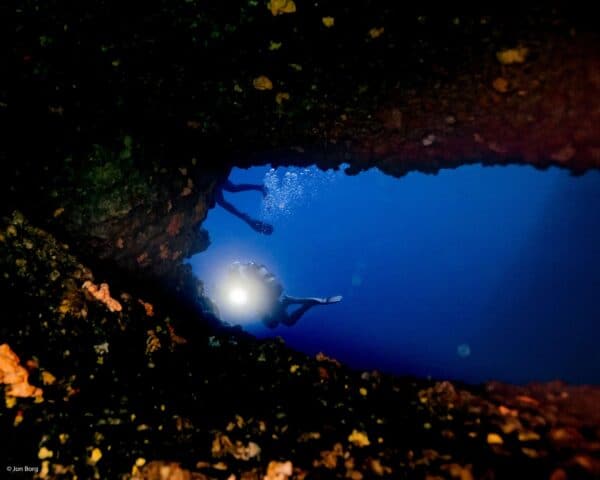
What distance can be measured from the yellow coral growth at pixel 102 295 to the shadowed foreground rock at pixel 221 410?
0.01 m

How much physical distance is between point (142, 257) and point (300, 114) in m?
2.66

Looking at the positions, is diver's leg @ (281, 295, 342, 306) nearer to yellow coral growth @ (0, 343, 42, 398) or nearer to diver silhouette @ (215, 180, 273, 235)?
diver silhouette @ (215, 180, 273, 235)

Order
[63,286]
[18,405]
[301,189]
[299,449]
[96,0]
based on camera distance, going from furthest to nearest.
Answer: [301,189], [63,286], [96,0], [18,405], [299,449]

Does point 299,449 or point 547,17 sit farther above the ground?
point 547,17

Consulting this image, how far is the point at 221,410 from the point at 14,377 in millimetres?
1477

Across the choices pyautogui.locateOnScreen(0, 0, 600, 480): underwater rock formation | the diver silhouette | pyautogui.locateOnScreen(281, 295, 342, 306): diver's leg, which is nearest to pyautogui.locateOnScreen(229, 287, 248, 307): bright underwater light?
pyautogui.locateOnScreen(281, 295, 342, 306): diver's leg

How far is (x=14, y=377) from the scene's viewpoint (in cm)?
242

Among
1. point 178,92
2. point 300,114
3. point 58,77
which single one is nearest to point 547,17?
point 300,114

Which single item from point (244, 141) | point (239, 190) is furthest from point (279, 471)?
point (239, 190)

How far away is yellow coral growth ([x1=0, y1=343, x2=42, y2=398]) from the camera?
7.80 feet

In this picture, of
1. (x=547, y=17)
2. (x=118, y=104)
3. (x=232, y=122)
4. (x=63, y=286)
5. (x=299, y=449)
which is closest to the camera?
(x=299, y=449)

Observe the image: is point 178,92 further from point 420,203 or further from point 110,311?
point 420,203

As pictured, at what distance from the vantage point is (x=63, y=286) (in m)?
3.04

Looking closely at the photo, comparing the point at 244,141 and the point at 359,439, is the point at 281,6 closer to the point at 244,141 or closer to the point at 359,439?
the point at 244,141
